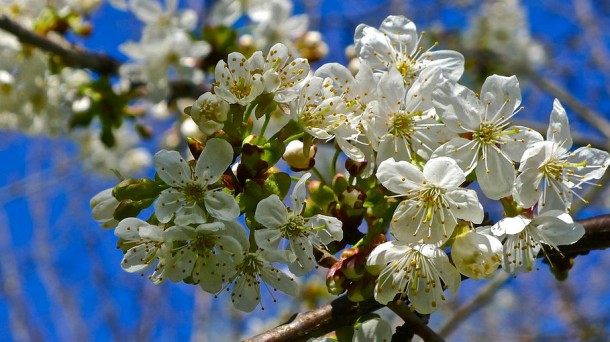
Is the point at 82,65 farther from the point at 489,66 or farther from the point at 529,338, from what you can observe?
the point at 529,338

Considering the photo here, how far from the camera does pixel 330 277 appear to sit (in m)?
1.43

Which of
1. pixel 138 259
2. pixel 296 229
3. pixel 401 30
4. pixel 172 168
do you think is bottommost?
pixel 138 259

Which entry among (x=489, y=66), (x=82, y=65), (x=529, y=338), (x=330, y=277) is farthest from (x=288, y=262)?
(x=529, y=338)

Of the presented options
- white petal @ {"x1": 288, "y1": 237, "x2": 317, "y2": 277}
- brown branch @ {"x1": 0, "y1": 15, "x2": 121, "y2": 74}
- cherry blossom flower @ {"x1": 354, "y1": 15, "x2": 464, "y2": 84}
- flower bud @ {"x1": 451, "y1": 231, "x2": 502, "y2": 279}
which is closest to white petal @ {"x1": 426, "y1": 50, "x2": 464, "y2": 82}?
cherry blossom flower @ {"x1": 354, "y1": 15, "x2": 464, "y2": 84}

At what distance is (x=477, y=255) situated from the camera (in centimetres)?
135

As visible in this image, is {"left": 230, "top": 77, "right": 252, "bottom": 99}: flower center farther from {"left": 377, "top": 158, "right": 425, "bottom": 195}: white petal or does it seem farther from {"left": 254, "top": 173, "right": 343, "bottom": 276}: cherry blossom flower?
{"left": 377, "top": 158, "right": 425, "bottom": 195}: white petal

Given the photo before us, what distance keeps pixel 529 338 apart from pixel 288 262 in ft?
14.7

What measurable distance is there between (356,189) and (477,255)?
322 mm

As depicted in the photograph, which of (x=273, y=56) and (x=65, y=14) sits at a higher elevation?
(x=273, y=56)

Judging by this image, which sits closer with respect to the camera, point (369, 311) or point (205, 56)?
point (369, 311)

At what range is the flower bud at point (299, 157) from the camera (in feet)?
5.15

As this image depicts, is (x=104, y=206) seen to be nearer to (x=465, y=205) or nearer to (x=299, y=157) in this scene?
(x=299, y=157)

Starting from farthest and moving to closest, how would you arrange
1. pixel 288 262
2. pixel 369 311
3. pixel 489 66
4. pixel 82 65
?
1. pixel 489 66
2. pixel 82 65
3. pixel 369 311
4. pixel 288 262

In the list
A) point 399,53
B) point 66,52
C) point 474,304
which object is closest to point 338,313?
point 399,53
